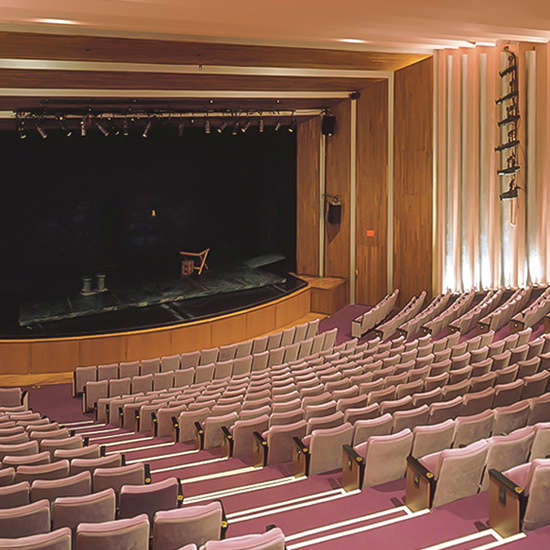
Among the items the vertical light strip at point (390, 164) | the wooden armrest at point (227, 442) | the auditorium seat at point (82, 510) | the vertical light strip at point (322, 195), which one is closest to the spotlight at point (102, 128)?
the vertical light strip at point (322, 195)

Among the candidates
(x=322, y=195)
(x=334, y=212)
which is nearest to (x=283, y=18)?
(x=334, y=212)

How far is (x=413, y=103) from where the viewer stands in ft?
27.2

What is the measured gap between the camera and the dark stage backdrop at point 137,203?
9.77 meters

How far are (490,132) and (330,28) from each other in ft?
10.6

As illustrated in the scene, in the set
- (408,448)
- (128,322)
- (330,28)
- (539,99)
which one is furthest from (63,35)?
(539,99)

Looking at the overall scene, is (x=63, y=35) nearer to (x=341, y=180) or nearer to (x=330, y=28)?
(x=330, y=28)

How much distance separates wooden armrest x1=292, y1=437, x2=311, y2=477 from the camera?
2832 mm

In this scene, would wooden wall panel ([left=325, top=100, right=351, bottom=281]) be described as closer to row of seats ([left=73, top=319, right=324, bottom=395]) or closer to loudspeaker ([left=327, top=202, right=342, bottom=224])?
loudspeaker ([left=327, top=202, right=342, bottom=224])

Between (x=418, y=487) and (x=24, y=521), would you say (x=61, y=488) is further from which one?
(x=418, y=487)

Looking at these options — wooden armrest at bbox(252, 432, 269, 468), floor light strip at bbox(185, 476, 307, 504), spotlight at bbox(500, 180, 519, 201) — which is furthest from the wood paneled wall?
floor light strip at bbox(185, 476, 307, 504)

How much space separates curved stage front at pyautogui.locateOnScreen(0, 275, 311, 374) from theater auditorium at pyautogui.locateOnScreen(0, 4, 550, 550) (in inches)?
1.5

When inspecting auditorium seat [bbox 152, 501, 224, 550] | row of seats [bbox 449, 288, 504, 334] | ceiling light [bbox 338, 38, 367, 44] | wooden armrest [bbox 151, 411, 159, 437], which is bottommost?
wooden armrest [bbox 151, 411, 159, 437]

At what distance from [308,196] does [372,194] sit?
5.33ft

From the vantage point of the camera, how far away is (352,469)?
8.46ft
